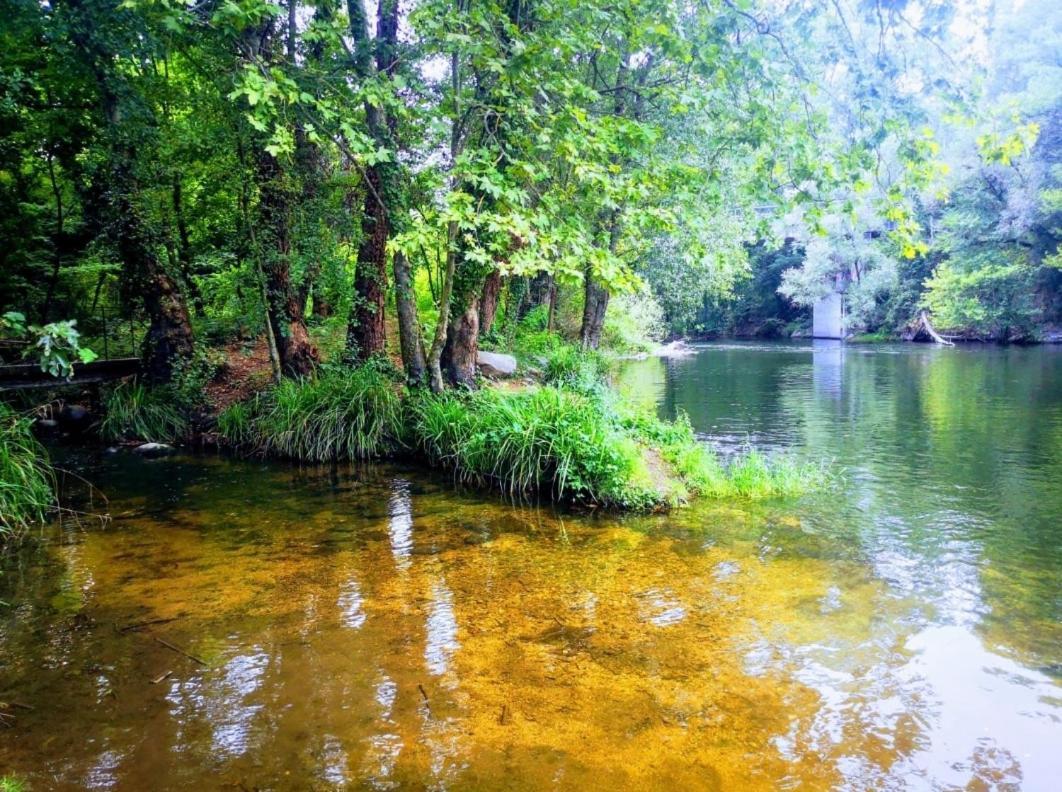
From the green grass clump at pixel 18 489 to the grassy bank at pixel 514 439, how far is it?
350 cm

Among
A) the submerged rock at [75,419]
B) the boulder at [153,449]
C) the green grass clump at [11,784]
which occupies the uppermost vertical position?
the submerged rock at [75,419]

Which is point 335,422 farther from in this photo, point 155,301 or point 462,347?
point 155,301

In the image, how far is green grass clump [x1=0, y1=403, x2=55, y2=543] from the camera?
22.4 feet

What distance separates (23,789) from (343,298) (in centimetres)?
1022

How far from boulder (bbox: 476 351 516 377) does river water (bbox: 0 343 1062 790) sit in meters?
4.51

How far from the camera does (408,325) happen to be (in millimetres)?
11016

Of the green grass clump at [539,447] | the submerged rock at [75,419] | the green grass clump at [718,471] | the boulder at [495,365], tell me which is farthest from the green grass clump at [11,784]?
the submerged rock at [75,419]

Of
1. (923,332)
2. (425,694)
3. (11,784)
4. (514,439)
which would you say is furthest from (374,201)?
(923,332)

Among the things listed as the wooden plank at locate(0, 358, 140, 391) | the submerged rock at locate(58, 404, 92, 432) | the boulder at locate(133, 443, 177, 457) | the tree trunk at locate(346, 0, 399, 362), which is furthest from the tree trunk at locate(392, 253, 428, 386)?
the submerged rock at locate(58, 404, 92, 432)

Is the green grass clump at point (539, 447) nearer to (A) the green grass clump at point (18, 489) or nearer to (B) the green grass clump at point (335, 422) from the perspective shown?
(B) the green grass clump at point (335, 422)

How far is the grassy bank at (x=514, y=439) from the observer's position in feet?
26.3

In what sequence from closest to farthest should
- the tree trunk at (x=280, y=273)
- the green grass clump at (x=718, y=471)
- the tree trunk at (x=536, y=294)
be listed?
the green grass clump at (x=718, y=471) → the tree trunk at (x=280, y=273) → the tree trunk at (x=536, y=294)

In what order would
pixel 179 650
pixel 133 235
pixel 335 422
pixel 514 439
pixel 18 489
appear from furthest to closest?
pixel 133 235 → pixel 335 422 → pixel 514 439 → pixel 18 489 → pixel 179 650

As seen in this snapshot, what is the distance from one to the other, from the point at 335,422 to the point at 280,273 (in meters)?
3.38
